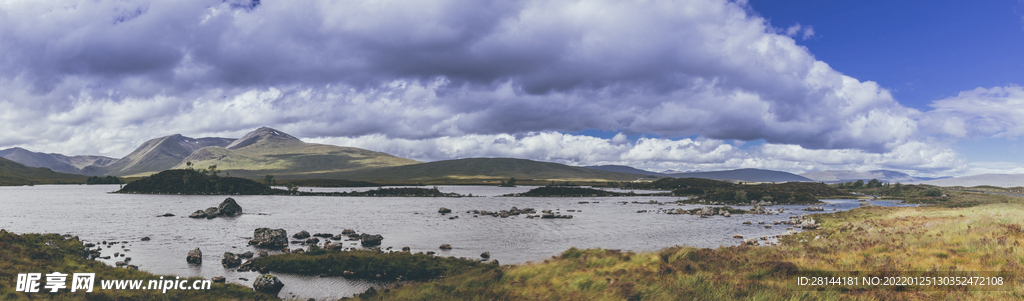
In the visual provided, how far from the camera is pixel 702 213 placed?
79375 mm

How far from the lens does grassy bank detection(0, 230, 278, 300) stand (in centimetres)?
1939

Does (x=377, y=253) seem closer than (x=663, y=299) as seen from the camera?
No

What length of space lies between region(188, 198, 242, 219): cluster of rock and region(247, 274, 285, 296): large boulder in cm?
5624

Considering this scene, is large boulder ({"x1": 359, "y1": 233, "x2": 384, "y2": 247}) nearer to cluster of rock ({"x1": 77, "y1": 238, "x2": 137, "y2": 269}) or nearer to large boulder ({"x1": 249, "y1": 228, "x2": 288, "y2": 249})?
large boulder ({"x1": 249, "y1": 228, "x2": 288, "y2": 249})

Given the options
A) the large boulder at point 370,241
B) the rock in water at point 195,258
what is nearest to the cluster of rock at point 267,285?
the rock in water at point 195,258

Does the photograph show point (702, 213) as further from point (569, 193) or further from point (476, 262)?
point (569, 193)

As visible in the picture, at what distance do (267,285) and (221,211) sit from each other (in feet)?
196

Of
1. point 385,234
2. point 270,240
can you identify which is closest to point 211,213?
point 385,234

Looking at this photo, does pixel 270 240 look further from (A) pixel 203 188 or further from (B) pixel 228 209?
(A) pixel 203 188

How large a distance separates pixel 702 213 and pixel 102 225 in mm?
90488

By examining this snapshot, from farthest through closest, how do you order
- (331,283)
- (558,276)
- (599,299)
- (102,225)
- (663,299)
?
(102,225)
(331,283)
(558,276)
(599,299)
(663,299)

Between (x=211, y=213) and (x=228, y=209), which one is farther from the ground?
(x=228, y=209)

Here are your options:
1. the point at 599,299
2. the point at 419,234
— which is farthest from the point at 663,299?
the point at 419,234

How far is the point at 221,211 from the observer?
74250 mm
